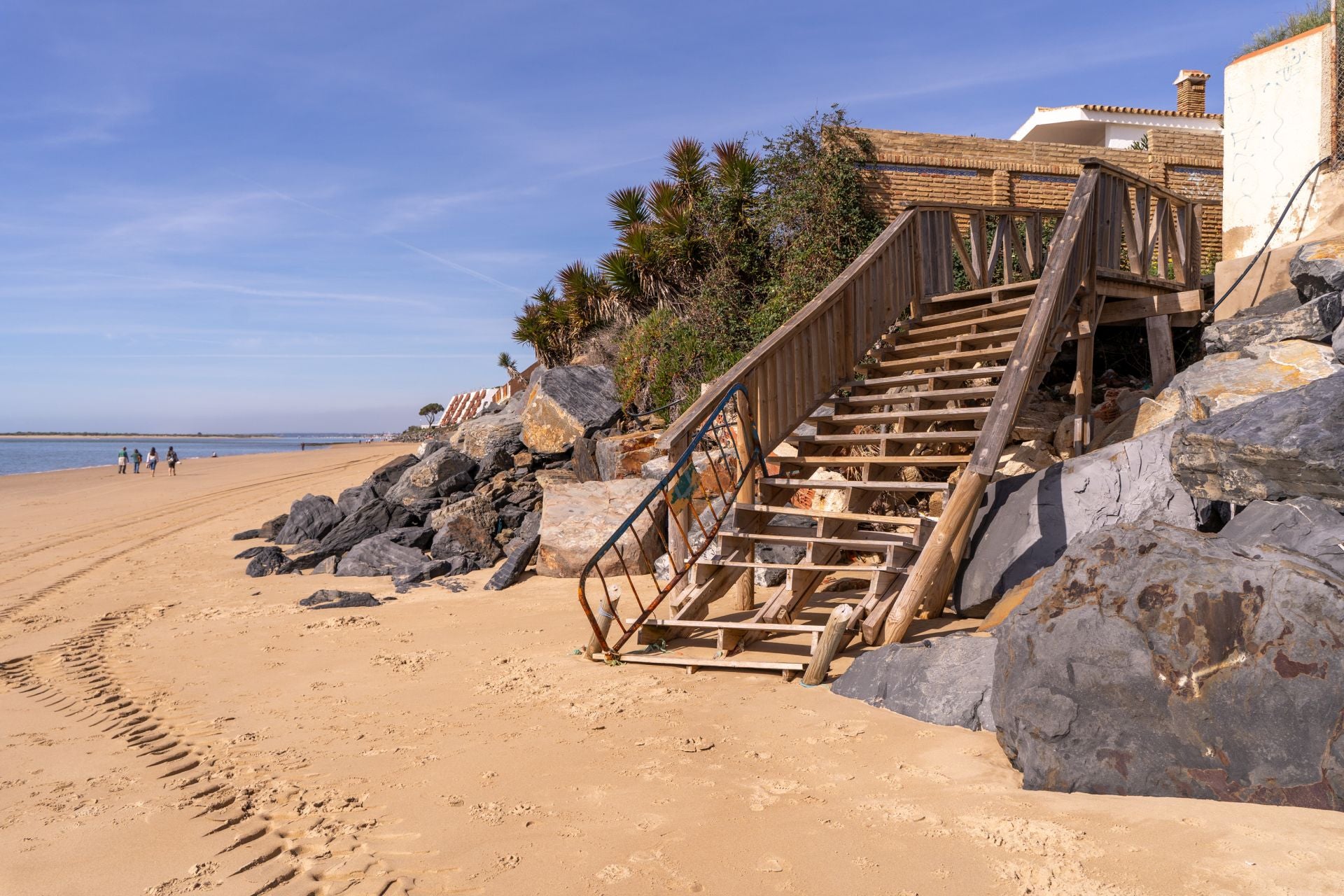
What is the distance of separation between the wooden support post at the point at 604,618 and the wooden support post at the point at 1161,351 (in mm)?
6061

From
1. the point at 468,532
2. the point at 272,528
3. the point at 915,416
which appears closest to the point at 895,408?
the point at 915,416

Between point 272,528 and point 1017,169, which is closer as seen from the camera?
point 272,528

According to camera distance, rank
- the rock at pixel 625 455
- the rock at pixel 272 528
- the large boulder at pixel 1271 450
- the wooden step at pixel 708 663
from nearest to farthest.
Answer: the large boulder at pixel 1271 450 → the wooden step at pixel 708 663 → the rock at pixel 625 455 → the rock at pixel 272 528

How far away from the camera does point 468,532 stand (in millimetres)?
9781

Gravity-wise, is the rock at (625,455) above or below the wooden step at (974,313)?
below

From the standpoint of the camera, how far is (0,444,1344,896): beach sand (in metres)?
2.86

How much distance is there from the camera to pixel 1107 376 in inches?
398

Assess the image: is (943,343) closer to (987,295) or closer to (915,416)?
(987,295)

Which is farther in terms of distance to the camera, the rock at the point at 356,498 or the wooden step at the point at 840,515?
the rock at the point at 356,498

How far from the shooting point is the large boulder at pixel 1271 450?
14.3 ft

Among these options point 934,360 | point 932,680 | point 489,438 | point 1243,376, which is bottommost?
point 932,680

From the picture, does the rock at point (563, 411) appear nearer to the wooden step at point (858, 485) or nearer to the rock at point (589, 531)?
the rock at point (589, 531)

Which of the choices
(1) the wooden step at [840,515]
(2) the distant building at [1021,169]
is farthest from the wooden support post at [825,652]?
(2) the distant building at [1021,169]

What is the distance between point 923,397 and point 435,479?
24.2 feet
